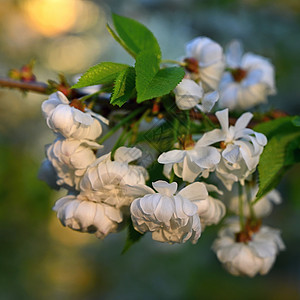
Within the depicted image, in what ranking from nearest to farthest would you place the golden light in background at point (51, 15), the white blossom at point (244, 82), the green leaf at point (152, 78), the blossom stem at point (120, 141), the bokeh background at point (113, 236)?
the green leaf at point (152, 78) < the blossom stem at point (120, 141) < the white blossom at point (244, 82) < the bokeh background at point (113, 236) < the golden light in background at point (51, 15)

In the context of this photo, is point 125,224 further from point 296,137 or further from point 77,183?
point 296,137

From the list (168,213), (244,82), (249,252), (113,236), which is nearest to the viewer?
(168,213)

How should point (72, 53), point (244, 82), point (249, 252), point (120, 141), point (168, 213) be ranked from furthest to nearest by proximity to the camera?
point (72, 53) → point (244, 82) → point (249, 252) → point (120, 141) → point (168, 213)

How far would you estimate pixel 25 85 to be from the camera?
70 centimetres

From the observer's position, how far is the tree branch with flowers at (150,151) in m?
0.48

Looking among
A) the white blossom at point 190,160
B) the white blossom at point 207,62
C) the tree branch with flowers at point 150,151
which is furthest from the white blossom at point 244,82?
the white blossom at point 190,160

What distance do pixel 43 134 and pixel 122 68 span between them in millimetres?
4245

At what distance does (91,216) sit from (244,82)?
1.58 ft

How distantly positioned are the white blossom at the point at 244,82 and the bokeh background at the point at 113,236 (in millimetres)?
1824

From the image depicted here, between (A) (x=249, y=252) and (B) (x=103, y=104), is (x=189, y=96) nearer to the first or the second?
(B) (x=103, y=104)

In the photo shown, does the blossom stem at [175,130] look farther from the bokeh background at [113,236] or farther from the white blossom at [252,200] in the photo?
the bokeh background at [113,236]

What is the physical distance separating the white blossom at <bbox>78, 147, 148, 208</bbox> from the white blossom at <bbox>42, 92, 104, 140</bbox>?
A: 0.04m

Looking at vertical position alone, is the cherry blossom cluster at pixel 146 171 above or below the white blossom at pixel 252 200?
above

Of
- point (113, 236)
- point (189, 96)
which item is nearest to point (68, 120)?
point (189, 96)
